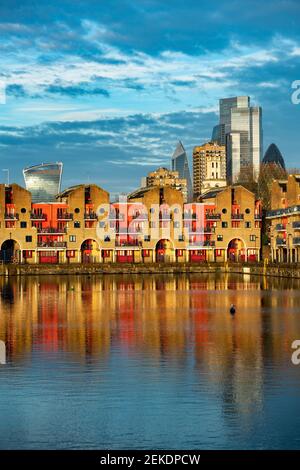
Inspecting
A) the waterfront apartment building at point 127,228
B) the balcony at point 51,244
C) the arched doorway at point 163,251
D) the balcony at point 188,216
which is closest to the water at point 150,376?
the balcony at point 51,244

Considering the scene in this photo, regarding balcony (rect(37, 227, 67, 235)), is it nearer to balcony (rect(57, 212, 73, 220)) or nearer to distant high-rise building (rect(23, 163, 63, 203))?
balcony (rect(57, 212, 73, 220))

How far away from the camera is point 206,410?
30.8 meters

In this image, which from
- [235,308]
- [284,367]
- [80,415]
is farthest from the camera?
[235,308]

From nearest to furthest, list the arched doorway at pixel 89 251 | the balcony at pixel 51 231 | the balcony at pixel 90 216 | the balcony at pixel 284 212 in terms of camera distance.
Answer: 1. the balcony at pixel 284 212
2. the balcony at pixel 51 231
3. the balcony at pixel 90 216
4. the arched doorway at pixel 89 251

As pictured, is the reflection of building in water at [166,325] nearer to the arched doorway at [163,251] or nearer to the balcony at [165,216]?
the balcony at [165,216]

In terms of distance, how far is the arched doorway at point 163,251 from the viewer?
134375mm

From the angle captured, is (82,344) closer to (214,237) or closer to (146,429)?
(146,429)

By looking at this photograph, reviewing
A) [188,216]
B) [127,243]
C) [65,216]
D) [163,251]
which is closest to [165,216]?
[188,216]

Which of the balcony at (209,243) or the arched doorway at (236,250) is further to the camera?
the arched doorway at (236,250)

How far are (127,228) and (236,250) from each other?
16987mm

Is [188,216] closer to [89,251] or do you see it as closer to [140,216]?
[140,216]

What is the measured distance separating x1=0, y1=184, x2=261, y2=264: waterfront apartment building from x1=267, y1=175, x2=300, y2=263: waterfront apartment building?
15.2 feet

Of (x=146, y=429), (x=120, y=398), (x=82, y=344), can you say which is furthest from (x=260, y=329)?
(x=146, y=429)

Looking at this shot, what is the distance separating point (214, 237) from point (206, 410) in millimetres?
102290
